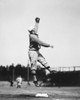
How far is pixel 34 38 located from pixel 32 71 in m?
0.82

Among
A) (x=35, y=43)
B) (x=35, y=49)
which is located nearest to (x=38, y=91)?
(x=35, y=49)

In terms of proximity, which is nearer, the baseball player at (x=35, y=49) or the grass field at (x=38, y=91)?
the grass field at (x=38, y=91)

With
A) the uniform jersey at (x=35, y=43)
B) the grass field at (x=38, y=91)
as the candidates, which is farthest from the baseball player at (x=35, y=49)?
the grass field at (x=38, y=91)

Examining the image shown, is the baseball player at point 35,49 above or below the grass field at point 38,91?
above

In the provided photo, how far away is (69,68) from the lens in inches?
1001

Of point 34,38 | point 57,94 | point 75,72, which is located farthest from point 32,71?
point 75,72

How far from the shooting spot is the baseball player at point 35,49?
6609 millimetres

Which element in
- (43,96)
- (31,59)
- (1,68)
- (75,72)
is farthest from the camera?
(1,68)

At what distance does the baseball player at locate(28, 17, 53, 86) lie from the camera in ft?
21.7

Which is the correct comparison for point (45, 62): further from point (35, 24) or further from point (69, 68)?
point (69, 68)

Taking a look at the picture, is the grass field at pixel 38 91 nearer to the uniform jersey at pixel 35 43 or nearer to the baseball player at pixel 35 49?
the baseball player at pixel 35 49

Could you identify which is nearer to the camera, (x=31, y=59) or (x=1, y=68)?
(x=31, y=59)

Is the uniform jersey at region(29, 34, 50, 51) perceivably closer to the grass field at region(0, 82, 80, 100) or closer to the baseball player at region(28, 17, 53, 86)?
the baseball player at region(28, 17, 53, 86)

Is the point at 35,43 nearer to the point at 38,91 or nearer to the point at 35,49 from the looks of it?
the point at 35,49
